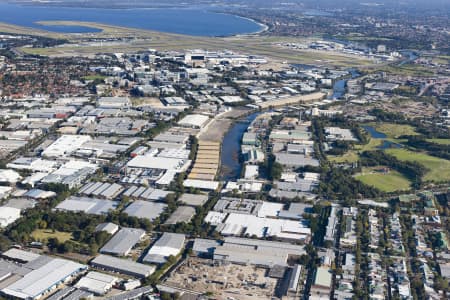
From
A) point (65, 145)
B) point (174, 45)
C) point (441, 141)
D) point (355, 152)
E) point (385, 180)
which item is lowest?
point (65, 145)

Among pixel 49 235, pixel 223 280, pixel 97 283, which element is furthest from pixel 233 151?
pixel 97 283

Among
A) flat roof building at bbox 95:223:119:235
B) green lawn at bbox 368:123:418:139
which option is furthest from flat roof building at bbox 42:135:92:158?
green lawn at bbox 368:123:418:139

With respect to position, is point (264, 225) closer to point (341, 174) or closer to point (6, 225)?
point (341, 174)

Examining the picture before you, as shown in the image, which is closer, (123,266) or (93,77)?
(123,266)

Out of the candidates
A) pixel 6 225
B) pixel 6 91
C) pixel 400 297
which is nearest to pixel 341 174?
pixel 400 297

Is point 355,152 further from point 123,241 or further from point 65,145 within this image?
point 65,145

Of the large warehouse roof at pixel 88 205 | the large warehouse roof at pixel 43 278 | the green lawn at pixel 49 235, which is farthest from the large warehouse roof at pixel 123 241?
the large warehouse roof at pixel 88 205

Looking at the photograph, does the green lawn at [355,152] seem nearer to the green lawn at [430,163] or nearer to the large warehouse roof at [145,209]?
the green lawn at [430,163]

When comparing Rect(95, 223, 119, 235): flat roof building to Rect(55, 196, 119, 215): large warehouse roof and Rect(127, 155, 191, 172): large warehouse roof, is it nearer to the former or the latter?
Rect(55, 196, 119, 215): large warehouse roof

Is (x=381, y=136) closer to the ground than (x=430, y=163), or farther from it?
farther from it
